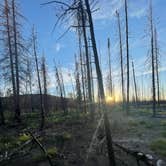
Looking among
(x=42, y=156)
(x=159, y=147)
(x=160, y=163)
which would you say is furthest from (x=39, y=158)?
(x=159, y=147)

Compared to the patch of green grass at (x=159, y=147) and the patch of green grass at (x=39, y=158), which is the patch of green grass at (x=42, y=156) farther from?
the patch of green grass at (x=159, y=147)

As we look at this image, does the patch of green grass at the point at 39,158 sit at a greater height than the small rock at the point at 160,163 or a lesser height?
greater

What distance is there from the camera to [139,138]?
14.9 meters

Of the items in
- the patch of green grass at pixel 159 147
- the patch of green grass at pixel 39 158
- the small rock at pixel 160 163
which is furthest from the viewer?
the patch of green grass at pixel 159 147

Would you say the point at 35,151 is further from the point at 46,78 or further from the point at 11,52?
the point at 46,78

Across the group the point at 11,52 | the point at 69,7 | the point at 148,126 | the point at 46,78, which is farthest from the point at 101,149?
the point at 46,78

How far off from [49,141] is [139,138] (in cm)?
498

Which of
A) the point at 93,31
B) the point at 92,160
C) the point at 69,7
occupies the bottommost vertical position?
the point at 92,160

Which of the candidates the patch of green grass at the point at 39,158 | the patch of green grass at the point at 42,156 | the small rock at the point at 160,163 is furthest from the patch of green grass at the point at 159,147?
the patch of green grass at the point at 39,158

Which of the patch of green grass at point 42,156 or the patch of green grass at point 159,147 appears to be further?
the patch of green grass at point 159,147

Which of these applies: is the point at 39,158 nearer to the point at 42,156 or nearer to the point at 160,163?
A: the point at 42,156

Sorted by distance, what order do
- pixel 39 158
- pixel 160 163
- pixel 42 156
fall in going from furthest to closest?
pixel 42 156 < pixel 39 158 < pixel 160 163

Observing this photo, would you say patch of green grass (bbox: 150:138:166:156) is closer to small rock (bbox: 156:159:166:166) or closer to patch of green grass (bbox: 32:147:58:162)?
small rock (bbox: 156:159:166:166)

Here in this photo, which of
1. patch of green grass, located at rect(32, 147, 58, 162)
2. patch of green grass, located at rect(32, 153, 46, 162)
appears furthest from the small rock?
patch of green grass, located at rect(32, 153, 46, 162)
